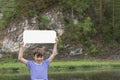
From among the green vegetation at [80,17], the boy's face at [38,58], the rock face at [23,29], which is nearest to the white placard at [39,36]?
the boy's face at [38,58]

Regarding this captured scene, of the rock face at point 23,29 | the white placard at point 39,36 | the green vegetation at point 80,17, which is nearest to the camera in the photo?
the white placard at point 39,36

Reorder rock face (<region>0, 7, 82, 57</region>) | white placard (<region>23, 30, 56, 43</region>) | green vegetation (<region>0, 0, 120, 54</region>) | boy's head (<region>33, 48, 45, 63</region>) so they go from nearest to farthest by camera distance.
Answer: boy's head (<region>33, 48, 45, 63</region>) → white placard (<region>23, 30, 56, 43</region>) → rock face (<region>0, 7, 82, 57</region>) → green vegetation (<region>0, 0, 120, 54</region>)

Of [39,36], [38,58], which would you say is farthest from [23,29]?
[38,58]

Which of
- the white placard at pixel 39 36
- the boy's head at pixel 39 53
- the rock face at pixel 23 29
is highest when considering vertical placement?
the white placard at pixel 39 36

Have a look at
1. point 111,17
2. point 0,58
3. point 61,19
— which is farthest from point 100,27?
point 0,58

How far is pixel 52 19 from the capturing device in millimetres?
36250

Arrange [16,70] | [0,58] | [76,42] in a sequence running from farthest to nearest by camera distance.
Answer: [76,42] → [0,58] → [16,70]

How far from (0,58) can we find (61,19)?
6.29 m

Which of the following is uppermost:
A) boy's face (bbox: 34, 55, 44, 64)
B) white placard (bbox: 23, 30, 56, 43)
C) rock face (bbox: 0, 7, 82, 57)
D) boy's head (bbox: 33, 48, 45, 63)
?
white placard (bbox: 23, 30, 56, 43)

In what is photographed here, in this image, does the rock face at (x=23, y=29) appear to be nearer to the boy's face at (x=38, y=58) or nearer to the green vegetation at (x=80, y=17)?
the green vegetation at (x=80, y=17)

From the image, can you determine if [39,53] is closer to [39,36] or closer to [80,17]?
[39,36]

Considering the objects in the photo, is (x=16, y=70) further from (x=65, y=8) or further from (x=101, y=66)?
(x=65, y=8)

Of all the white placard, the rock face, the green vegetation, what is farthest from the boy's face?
the green vegetation

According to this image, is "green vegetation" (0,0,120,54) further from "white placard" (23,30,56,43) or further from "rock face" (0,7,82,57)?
"white placard" (23,30,56,43)
